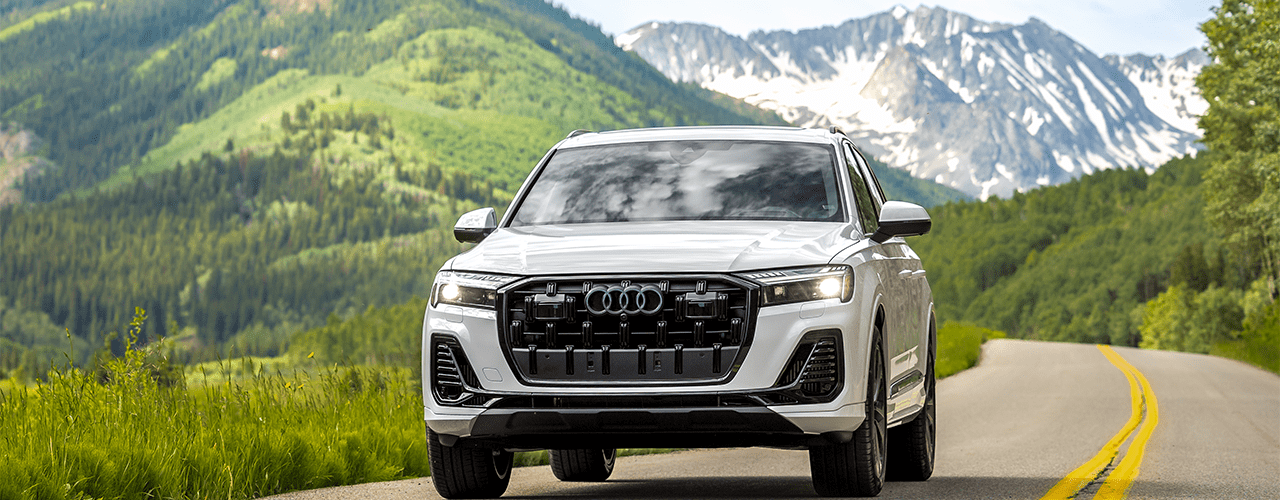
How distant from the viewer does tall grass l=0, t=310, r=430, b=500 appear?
595 cm

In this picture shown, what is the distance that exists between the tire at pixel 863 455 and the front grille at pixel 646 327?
2.64 ft

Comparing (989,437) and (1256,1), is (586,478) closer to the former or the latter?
(989,437)

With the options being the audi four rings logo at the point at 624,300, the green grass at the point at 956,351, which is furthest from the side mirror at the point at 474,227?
the green grass at the point at 956,351

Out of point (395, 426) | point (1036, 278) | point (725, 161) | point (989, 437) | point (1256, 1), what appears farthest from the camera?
point (1036, 278)

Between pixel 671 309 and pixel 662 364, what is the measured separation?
23 centimetres

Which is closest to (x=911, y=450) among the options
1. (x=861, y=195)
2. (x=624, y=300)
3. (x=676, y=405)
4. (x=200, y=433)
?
(x=861, y=195)

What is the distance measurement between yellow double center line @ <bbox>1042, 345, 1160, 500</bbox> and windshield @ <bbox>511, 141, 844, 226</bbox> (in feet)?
6.92

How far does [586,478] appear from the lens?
338 inches

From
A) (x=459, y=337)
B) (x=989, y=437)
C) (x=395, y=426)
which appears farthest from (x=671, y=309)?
(x=989, y=437)

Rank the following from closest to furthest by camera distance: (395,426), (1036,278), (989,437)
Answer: (395,426)
(989,437)
(1036,278)

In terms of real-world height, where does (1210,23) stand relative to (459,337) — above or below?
above

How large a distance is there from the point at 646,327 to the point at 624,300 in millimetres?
148

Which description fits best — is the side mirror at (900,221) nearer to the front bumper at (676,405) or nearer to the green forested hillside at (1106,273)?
the front bumper at (676,405)

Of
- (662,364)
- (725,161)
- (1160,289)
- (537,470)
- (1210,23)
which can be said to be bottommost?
(1160,289)
